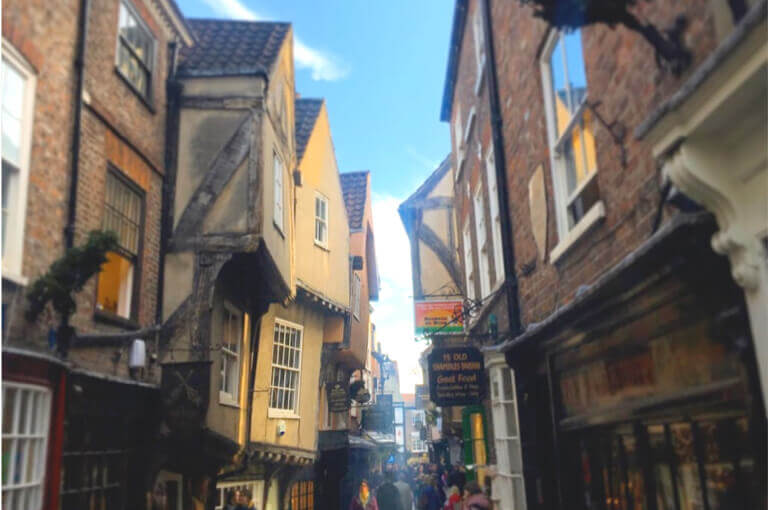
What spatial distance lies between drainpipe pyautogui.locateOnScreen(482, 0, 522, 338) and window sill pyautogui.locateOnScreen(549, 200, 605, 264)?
66.5 inches

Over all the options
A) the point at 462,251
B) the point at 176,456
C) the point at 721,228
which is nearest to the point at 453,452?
the point at 462,251

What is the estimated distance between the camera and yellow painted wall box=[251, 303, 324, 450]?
39.7 ft

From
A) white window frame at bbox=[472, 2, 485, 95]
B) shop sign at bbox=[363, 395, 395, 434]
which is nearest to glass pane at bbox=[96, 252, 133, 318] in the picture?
white window frame at bbox=[472, 2, 485, 95]

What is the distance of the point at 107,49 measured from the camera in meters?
7.41

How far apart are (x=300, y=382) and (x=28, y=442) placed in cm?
895

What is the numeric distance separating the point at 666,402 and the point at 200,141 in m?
7.24

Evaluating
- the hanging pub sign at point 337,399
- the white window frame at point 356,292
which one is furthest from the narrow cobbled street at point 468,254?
the white window frame at point 356,292

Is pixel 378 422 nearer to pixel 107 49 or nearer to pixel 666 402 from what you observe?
pixel 107 49

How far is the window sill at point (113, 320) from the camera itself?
691 cm

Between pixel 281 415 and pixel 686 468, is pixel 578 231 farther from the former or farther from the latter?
pixel 281 415

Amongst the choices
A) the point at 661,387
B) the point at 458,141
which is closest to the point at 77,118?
the point at 661,387

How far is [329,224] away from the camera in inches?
620

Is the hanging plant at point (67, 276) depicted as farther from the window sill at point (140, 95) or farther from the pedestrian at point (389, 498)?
the pedestrian at point (389, 498)

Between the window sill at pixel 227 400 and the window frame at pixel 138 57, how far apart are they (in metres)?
4.36
